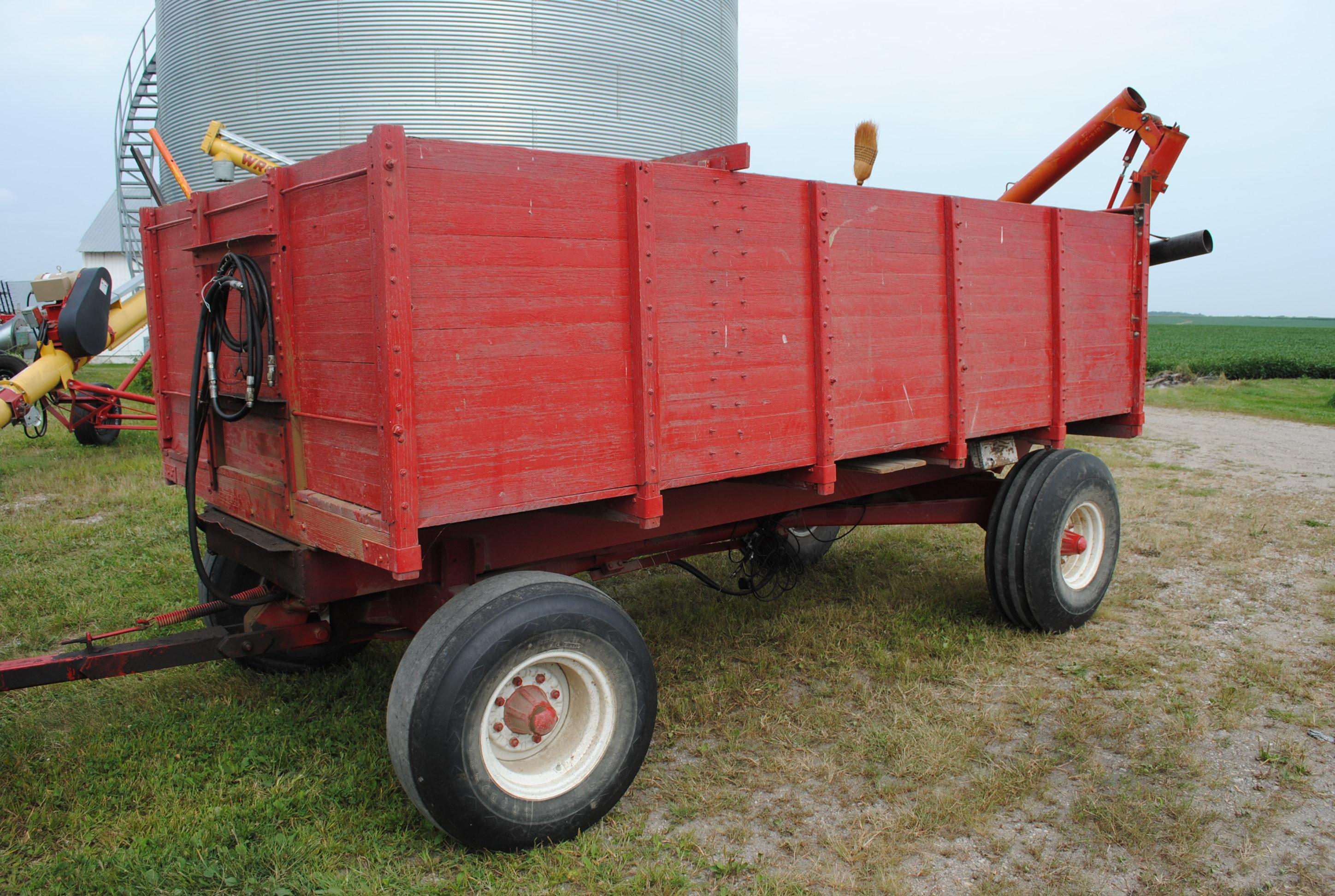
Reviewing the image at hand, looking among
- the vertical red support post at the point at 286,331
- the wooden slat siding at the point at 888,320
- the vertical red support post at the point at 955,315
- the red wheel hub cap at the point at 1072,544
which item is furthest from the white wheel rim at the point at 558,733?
the red wheel hub cap at the point at 1072,544

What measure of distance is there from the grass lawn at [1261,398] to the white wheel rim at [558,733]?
16.3 m

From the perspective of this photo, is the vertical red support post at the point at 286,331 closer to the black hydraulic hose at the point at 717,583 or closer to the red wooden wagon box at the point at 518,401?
the red wooden wagon box at the point at 518,401

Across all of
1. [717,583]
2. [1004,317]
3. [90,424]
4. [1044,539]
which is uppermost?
[1004,317]

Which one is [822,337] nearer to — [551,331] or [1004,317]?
[551,331]

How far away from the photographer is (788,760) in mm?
3906

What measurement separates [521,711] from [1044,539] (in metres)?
3.25

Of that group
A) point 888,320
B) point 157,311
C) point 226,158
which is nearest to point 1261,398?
point 888,320

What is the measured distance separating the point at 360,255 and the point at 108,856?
2.22 meters

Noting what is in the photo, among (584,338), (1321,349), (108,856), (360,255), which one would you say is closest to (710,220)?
(584,338)

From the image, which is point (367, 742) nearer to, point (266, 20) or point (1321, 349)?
point (266, 20)

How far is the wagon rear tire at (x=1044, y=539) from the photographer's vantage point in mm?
5141

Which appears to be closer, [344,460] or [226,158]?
[344,460]

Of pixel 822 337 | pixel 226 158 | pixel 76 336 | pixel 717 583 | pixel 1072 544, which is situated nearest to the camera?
pixel 822 337

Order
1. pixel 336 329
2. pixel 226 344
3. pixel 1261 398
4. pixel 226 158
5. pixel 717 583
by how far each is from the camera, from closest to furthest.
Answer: pixel 336 329 < pixel 226 344 < pixel 717 583 < pixel 226 158 < pixel 1261 398
